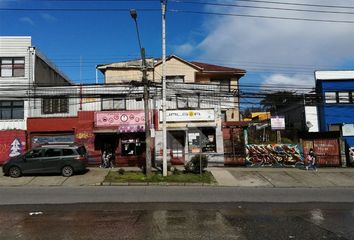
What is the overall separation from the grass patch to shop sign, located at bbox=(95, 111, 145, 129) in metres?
6.14

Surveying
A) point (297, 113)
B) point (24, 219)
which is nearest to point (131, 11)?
point (24, 219)

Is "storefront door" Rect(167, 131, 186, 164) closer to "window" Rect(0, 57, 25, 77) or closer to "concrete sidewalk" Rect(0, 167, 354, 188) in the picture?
"concrete sidewalk" Rect(0, 167, 354, 188)

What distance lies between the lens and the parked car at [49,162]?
2483 centimetres

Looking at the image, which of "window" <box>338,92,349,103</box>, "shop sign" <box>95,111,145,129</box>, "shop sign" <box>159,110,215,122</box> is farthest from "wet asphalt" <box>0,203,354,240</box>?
"window" <box>338,92,349,103</box>

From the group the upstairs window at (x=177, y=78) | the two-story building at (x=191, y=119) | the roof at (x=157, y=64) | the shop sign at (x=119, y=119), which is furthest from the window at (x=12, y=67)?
the upstairs window at (x=177, y=78)

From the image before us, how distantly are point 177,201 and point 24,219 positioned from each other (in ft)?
18.9

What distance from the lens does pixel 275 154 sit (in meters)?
30.3

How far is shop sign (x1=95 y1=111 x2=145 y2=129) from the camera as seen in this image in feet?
99.6

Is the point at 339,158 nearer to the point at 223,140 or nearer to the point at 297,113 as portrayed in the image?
the point at 223,140

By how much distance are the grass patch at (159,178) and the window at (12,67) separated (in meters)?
12.5

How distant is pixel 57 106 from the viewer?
32.0 m

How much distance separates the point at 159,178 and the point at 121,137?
8299 millimetres

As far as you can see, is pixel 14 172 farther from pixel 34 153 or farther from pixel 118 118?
pixel 118 118

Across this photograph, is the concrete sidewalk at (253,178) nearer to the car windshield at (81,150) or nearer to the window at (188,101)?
the car windshield at (81,150)
